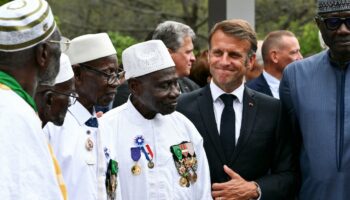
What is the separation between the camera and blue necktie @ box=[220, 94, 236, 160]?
6562 mm

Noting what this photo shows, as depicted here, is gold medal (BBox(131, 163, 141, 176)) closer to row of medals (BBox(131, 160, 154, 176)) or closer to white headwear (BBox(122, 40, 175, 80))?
row of medals (BBox(131, 160, 154, 176))

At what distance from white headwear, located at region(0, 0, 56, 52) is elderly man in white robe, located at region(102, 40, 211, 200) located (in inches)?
80.0

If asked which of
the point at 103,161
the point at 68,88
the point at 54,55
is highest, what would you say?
the point at 54,55

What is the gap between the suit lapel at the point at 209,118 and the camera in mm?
6566

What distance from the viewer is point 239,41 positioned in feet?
22.0

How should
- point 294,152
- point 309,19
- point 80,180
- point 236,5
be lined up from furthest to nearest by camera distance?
point 309,19
point 236,5
point 294,152
point 80,180

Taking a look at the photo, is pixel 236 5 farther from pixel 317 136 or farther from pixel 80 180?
pixel 80 180

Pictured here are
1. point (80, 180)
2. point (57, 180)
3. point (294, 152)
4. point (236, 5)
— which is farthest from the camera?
point (236, 5)

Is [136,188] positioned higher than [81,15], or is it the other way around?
[136,188]

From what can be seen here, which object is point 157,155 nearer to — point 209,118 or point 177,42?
point 209,118

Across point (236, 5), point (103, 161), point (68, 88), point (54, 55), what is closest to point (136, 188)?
point (103, 161)

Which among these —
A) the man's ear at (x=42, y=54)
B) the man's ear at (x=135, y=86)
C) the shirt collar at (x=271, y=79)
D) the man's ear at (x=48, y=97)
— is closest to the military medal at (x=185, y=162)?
the man's ear at (x=135, y=86)

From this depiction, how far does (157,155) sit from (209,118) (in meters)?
0.59

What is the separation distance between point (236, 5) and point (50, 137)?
5.72 metres
